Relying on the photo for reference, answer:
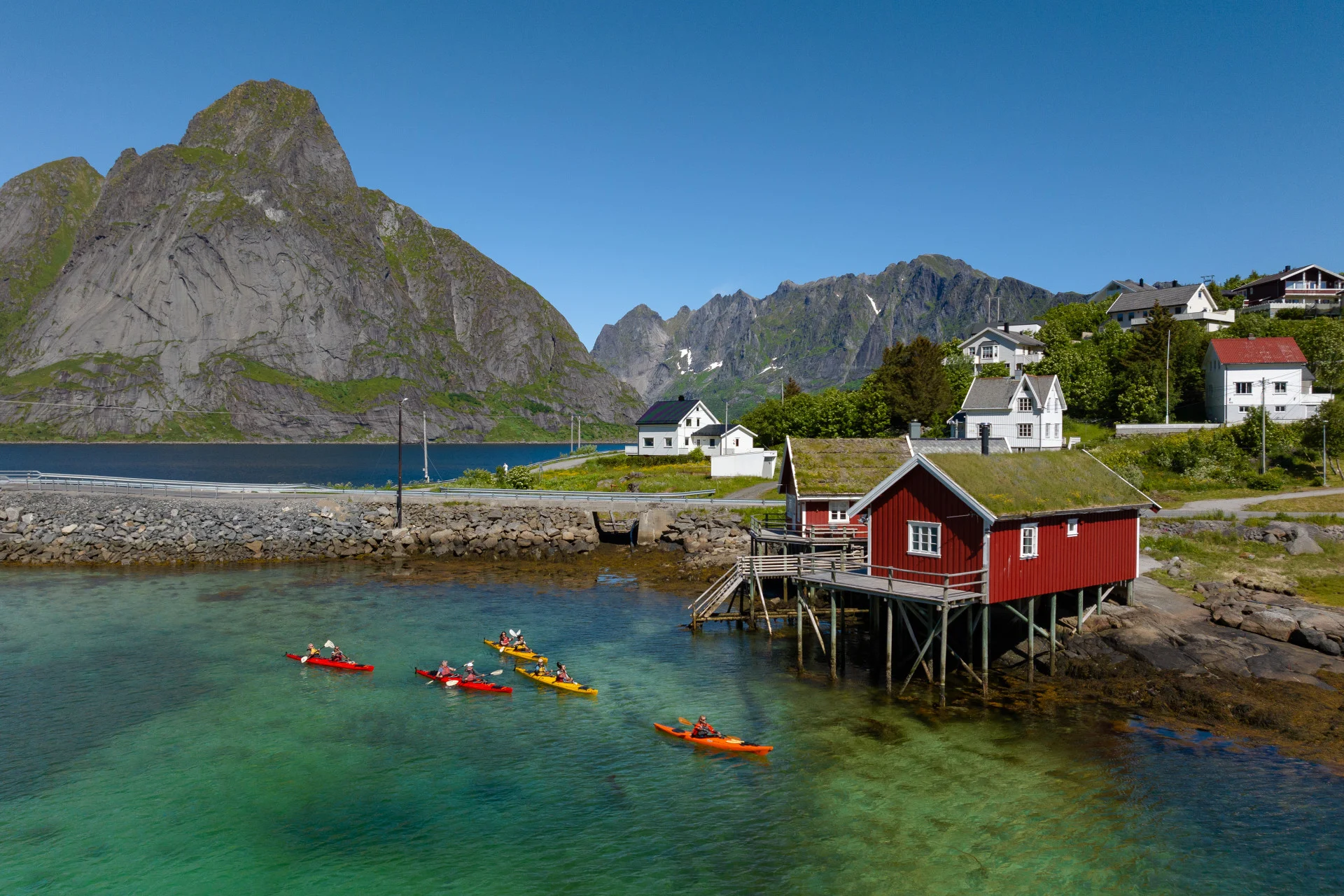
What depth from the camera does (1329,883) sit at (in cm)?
2053

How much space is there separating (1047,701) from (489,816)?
71.5ft

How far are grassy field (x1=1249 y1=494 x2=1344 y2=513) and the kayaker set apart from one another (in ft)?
158

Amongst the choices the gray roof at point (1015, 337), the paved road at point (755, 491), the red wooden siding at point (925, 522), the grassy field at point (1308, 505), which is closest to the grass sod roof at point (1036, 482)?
the red wooden siding at point (925, 522)

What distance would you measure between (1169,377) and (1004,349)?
26724 mm

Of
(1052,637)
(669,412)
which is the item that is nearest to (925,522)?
(1052,637)

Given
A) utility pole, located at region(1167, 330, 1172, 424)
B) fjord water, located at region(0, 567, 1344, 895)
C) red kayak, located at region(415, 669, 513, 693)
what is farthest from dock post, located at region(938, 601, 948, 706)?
utility pole, located at region(1167, 330, 1172, 424)

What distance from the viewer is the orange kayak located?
1113 inches

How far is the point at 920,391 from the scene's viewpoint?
9731cm

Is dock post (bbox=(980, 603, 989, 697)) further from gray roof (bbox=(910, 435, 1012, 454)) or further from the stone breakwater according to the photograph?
the stone breakwater

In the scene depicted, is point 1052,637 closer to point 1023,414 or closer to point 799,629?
point 799,629

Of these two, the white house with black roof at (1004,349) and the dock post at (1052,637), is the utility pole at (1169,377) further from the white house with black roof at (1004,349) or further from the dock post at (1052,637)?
the dock post at (1052,637)

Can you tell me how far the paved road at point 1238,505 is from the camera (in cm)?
5694

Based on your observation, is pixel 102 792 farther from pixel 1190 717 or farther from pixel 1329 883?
pixel 1190 717

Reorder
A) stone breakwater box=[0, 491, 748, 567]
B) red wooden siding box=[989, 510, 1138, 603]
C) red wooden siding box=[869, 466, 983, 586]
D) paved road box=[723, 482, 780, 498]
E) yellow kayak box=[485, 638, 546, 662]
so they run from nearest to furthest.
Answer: red wooden siding box=[989, 510, 1138, 603], red wooden siding box=[869, 466, 983, 586], yellow kayak box=[485, 638, 546, 662], stone breakwater box=[0, 491, 748, 567], paved road box=[723, 482, 780, 498]
